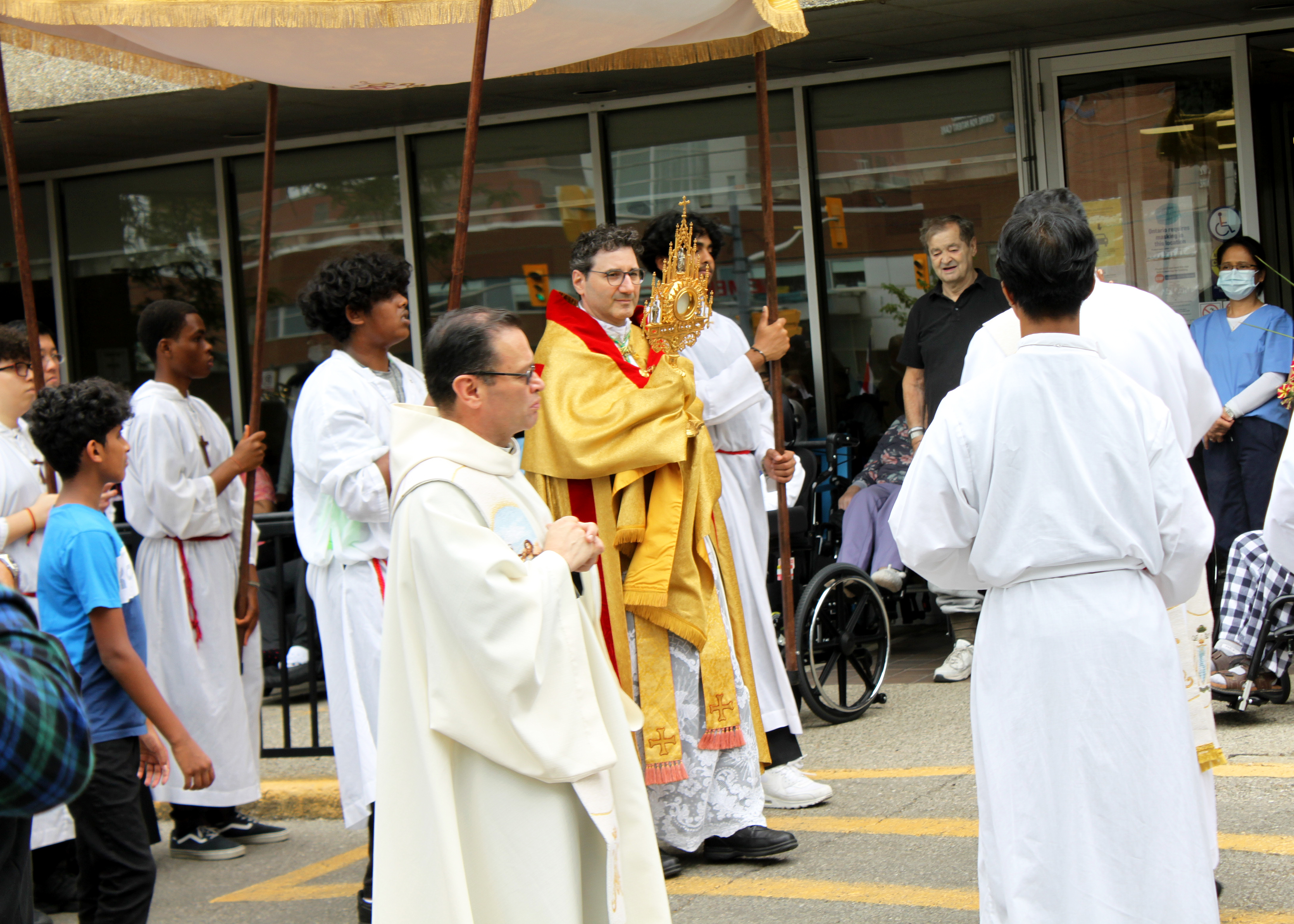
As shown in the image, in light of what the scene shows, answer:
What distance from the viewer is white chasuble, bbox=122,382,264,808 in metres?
5.31

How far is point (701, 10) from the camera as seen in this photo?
196 inches

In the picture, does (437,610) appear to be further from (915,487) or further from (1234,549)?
(1234,549)

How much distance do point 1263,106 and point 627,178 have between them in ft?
15.2

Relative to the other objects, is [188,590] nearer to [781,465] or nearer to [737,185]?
[781,465]

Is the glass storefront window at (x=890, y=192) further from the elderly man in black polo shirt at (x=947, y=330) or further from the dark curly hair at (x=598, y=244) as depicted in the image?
the dark curly hair at (x=598, y=244)

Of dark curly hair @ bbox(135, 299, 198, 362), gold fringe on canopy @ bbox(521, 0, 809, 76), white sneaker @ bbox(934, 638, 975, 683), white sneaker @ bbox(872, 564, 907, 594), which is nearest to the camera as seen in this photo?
gold fringe on canopy @ bbox(521, 0, 809, 76)

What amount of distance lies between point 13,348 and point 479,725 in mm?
3208

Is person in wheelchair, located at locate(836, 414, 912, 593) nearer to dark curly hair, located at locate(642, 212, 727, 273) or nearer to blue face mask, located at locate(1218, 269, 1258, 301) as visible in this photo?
blue face mask, located at locate(1218, 269, 1258, 301)

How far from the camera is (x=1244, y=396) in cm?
773

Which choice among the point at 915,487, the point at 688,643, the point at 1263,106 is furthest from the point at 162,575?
the point at 1263,106

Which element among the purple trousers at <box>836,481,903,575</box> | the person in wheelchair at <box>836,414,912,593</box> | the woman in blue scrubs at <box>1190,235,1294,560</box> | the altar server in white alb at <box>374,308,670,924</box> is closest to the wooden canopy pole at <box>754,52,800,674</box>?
the person in wheelchair at <box>836,414,912,593</box>

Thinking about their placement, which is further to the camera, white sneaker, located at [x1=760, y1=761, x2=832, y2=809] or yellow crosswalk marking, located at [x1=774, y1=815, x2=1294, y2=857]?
white sneaker, located at [x1=760, y1=761, x2=832, y2=809]

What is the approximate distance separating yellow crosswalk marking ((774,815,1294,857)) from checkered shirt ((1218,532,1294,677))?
67.7 inches

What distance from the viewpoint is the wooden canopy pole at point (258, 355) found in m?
5.00
